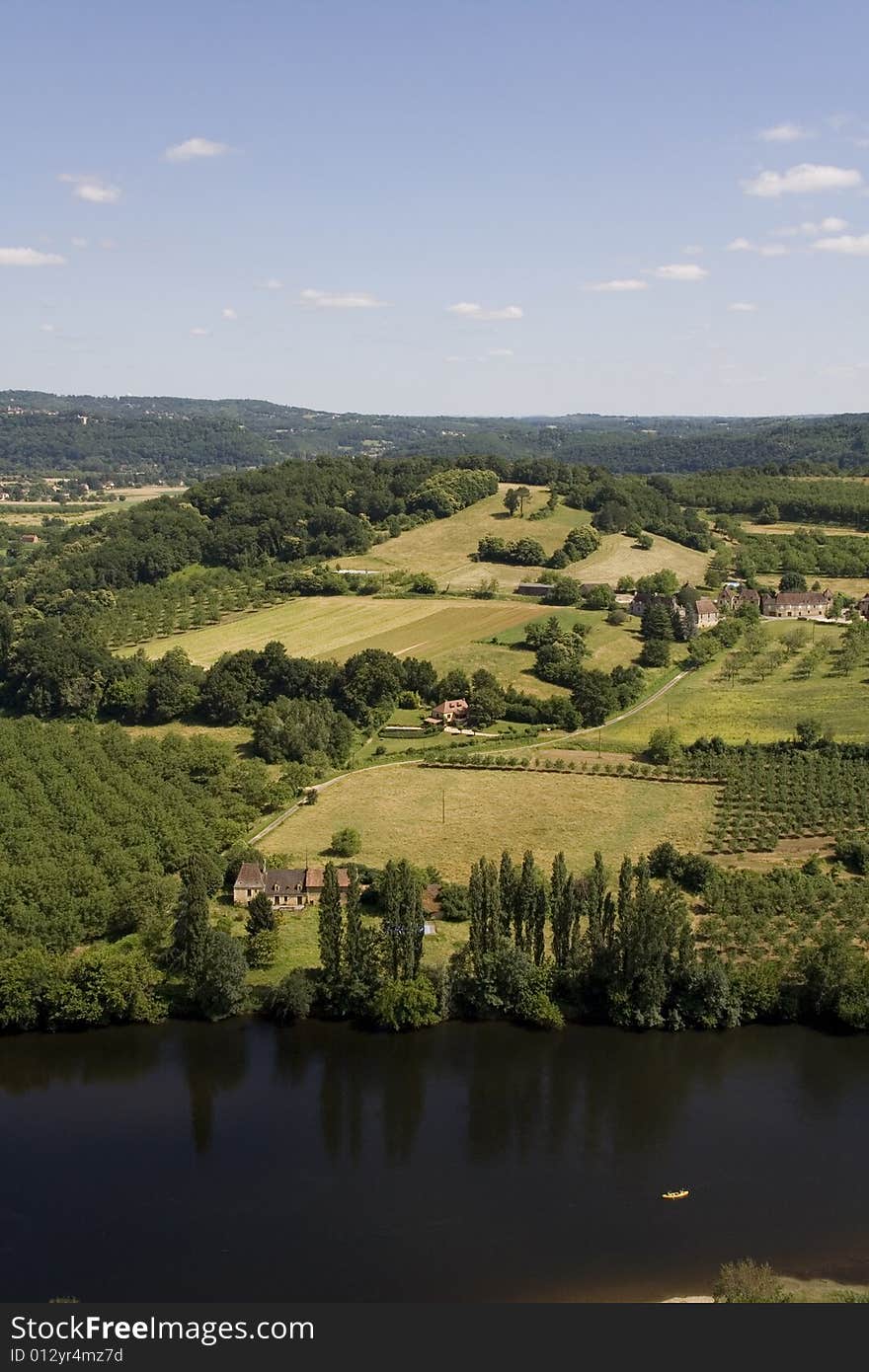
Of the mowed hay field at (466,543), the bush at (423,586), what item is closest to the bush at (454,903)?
the bush at (423,586)

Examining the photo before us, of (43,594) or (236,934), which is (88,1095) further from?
(43,594)

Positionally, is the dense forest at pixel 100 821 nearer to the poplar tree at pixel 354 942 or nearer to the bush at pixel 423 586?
the poplar tree at pixel 354 942


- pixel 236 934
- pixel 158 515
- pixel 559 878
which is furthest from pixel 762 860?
pixel 158 515

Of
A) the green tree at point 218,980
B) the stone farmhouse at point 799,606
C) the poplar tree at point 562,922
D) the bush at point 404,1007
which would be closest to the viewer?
the bush at point 404,1007

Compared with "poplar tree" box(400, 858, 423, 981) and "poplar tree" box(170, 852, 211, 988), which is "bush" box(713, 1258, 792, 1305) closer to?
"poplar tree" box(400, 858, 423, 981)

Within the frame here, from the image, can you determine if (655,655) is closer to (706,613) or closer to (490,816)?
(706,613)

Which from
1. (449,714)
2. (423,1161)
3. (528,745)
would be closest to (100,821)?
(423,1161)
